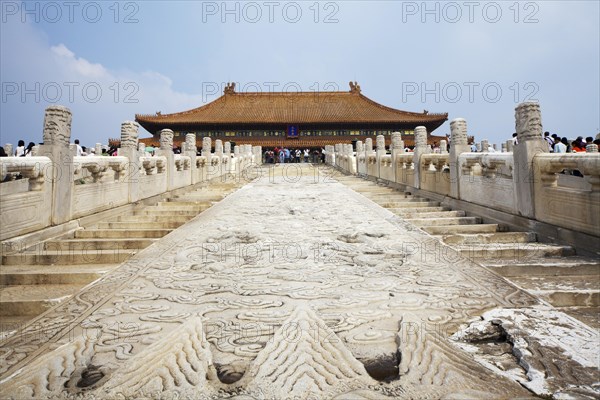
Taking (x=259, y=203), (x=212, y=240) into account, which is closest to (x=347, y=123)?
(x=259, y=203)

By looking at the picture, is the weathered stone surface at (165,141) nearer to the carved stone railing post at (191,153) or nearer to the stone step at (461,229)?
the carved stone railing post at (191,153)

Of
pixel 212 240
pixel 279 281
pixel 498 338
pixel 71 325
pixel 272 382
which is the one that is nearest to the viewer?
pixel 272 382

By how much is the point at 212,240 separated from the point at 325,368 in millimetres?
2693

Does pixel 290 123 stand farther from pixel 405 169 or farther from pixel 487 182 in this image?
pixel 487 182

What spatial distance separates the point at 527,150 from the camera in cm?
426

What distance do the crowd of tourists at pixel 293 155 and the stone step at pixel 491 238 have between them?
2423cm

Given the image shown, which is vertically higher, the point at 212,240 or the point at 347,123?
the point at 347,123

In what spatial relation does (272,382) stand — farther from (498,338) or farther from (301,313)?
(498,338)

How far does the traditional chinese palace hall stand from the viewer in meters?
30.1

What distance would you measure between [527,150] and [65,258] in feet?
17.4

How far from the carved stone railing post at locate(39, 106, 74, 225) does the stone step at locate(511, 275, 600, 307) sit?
199 inches

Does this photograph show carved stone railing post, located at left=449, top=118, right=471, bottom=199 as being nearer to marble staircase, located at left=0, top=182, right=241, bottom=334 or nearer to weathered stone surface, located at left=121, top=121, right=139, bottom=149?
marble staircase, located at left=0, top=182, right=241, bottom=334

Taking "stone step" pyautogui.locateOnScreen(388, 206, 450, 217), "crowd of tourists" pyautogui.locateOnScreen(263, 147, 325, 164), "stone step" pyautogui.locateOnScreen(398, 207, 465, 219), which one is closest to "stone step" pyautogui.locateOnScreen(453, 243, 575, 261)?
"stone step" pyautogui.locateOnScreen(398, 207, 465, 219)

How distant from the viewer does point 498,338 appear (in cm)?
195
